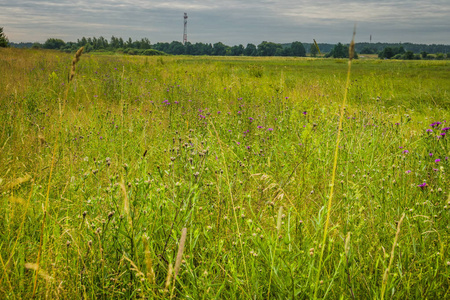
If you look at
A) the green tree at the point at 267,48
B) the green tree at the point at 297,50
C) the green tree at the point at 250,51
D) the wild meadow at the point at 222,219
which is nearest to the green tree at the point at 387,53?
the green tree at the point at 297,50

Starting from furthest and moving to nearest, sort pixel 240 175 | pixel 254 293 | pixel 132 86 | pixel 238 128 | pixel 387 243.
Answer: pixel 132 86 < pixel 238 128 < pixel 240 175 < pixel 387 243 < pixel 254 293

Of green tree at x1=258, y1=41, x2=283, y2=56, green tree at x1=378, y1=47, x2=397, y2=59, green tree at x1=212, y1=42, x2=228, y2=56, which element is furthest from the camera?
green tree at x1=212, y1=42, x2=228, y2=56

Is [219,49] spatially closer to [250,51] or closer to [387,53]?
[250,51]

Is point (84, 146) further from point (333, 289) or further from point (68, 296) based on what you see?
point (333, 289)

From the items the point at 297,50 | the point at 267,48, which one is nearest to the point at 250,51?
the point at 267,48

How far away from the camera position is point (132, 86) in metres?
8.62

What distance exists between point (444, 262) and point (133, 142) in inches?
144

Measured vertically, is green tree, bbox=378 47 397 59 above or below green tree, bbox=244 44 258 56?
below

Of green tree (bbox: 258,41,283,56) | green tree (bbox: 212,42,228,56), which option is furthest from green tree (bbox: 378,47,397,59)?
green tree (bbox: 212,42,228,56)

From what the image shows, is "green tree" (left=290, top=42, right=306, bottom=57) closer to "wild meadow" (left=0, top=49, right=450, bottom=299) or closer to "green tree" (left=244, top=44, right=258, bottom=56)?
"green tree" (left=244, top=44, right=258, bottom=56)

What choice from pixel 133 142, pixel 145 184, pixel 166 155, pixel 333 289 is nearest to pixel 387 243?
pixel 333 289

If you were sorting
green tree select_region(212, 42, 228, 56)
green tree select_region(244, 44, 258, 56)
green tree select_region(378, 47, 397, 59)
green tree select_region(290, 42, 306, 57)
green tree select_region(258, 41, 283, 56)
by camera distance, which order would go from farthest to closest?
green tree select_region(212, 42, 228, 56) < green tree select_region(244, 44, 258, 56) < green tree select_region(258, 41, 283, 56) < green tree select_region(290, 42, 306, 57) < green tree select_region(378, 47, 397, 59)

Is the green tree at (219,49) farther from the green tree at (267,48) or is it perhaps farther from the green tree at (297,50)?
the green tree at (297,50)

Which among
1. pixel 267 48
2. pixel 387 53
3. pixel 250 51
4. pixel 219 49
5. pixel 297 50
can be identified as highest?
pixel 267 48
